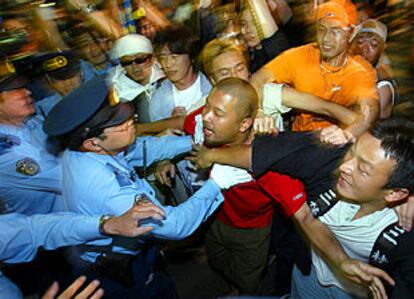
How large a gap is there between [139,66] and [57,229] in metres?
1.65

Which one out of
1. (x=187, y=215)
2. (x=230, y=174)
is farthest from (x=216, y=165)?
(x=187, y=215)

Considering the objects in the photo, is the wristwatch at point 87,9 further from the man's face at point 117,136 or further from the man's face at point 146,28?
the man's face at point 117,136

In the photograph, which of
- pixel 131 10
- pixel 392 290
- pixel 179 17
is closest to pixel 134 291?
pixel 392 290

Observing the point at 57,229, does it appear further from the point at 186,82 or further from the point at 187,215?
the point at 186,82

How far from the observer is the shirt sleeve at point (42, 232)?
5.41 feet

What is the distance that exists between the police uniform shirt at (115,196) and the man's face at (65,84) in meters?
1.12

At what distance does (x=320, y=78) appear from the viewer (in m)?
2.64

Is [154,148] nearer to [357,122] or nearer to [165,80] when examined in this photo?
[165,80]

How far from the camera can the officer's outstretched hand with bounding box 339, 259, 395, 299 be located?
1590 mm

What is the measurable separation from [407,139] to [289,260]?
1.55 m

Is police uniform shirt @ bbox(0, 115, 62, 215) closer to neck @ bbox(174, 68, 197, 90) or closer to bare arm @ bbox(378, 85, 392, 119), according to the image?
neck @ bbox(174, 68, 197, 90)

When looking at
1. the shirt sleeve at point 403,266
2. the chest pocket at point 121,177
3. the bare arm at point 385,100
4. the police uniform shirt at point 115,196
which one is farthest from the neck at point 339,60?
the chest pocket at point 121,177

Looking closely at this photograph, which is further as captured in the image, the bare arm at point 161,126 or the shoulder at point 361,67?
the bare arm at point 161,126

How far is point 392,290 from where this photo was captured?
5.27ft
